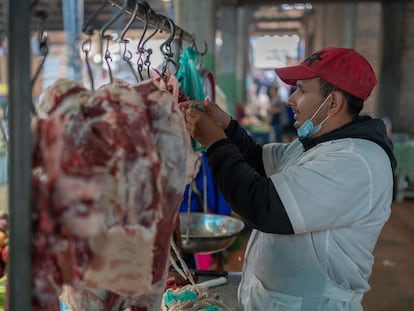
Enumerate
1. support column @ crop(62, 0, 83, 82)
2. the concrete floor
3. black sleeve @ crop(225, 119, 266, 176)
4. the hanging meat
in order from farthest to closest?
support column @ crop(62, 0, 83, 82), the concrete floor, black sleeve @ crop(225, 119, 266, 176), the hanging meat

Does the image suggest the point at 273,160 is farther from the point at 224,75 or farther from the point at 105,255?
the point at 224,75

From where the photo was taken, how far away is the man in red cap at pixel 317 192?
1825mm

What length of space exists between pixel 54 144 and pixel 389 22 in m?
9.43

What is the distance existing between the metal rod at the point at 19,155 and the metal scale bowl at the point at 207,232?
170cm

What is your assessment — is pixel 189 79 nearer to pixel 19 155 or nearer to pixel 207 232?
pixel 207 232

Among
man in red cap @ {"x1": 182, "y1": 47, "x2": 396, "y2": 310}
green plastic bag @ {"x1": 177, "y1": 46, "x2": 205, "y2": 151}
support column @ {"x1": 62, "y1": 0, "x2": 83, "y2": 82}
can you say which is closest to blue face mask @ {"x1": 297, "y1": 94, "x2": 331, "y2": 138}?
man in red cap @ {"x1": 182, "y1": 47, "x2": 396, "y2": 310}

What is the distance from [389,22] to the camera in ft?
31.0

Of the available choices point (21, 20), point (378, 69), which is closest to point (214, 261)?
point (21, 20)

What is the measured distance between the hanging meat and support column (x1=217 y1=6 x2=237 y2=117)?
31.5 ft

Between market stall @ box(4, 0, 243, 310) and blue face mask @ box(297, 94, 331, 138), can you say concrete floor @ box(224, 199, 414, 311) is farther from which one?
market stall @ box(4, 0, 243, 310)

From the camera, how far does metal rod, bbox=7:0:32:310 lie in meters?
0.97

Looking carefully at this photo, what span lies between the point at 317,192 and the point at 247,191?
0.24 meters

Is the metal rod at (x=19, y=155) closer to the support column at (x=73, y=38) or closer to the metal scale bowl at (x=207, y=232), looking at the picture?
the metal scale bowl at (x=207, y=232)

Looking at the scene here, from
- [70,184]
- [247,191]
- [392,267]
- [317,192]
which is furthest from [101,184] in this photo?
[392,267]
